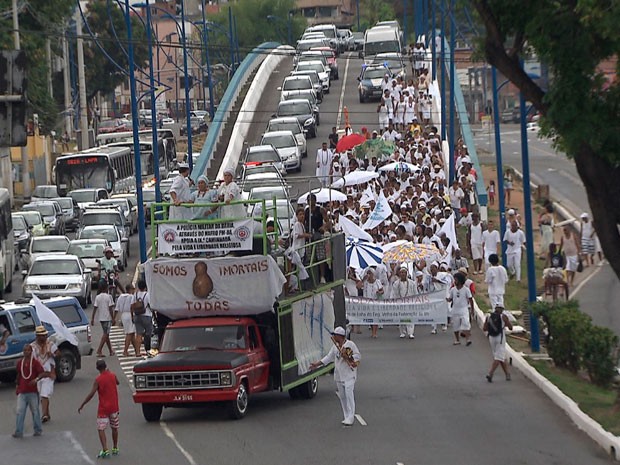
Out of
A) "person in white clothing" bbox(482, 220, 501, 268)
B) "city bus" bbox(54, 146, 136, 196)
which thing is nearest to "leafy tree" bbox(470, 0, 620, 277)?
"person in white clothing" bbox(482, 220, 501, 268)

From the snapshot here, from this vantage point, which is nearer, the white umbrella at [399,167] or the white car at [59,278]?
the white car at [59,278]

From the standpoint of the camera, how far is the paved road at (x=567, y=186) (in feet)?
116

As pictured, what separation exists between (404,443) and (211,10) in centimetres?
17109

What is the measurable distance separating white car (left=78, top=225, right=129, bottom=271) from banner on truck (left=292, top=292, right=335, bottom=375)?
821 inches

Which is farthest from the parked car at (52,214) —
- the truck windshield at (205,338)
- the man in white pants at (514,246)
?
the truck windshield at (205,338)

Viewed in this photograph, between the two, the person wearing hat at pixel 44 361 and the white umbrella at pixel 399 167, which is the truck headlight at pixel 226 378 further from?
the white umbrella at pixel 399 167

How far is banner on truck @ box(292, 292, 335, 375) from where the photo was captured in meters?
23.9

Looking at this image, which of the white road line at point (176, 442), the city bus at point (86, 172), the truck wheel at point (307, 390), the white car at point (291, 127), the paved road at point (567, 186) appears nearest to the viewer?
the white road line at point (176, 442)

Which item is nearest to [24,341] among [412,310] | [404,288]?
[412,310]

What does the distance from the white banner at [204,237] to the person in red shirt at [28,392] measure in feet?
10.3

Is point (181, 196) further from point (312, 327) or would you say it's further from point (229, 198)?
point (312, 327)

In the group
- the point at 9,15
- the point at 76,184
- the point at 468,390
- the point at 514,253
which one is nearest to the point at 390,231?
the point at 514,253

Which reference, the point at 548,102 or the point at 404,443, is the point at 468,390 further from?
the point at 548,102

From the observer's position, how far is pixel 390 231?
3538 cm
